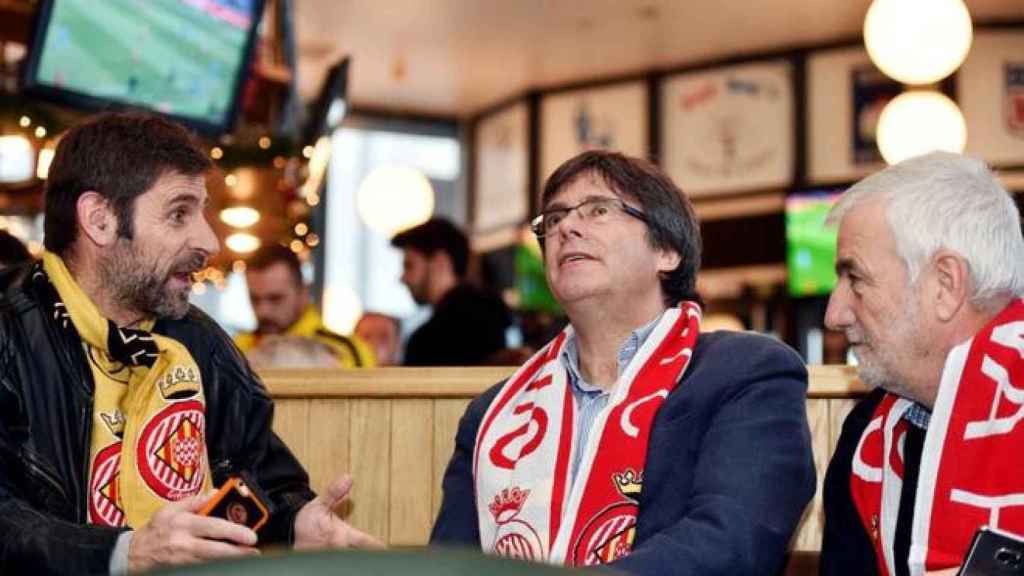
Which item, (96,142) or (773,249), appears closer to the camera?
(96,142)

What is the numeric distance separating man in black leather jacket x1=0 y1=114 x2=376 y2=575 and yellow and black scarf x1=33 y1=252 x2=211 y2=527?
1cm

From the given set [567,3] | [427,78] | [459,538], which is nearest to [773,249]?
[567,3]

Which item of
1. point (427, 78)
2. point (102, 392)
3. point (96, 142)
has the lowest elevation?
point (102, 392)

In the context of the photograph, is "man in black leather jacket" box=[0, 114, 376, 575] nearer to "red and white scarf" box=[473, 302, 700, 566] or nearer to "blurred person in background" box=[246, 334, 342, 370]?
"red and white scarf" box=[473, 302, 700, 566]

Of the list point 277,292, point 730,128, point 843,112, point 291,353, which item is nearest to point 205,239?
point 291,353

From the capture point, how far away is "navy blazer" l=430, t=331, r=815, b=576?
2584 millimetres

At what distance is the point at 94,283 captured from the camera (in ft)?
9.31

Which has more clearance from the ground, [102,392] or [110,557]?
[102,392]

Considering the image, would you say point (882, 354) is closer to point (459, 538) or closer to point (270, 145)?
point (459, 538)

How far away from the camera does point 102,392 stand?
2734mm

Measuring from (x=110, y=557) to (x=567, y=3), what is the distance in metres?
9.24

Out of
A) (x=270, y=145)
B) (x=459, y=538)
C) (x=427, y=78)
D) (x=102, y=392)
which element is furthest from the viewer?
(x=427, y=78)

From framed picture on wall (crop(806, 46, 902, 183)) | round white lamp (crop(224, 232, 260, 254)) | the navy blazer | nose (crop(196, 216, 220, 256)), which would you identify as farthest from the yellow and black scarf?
framed picture on wall (crop(806, 46, 902, 183))

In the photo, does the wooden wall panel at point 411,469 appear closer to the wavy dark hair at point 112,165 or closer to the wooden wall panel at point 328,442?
the wooden wall panel at point 328,442
